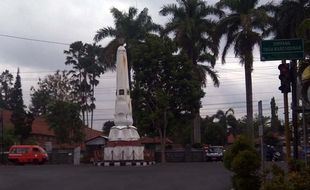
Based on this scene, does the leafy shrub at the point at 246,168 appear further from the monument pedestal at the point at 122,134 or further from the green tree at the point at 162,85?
the green tree at the point at 162,85

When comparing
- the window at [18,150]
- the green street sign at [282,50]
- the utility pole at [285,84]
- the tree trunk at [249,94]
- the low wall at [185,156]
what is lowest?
the low wall at [185,156]

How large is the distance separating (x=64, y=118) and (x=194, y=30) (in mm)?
18496

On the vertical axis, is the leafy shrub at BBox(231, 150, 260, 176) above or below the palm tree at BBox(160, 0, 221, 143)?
below

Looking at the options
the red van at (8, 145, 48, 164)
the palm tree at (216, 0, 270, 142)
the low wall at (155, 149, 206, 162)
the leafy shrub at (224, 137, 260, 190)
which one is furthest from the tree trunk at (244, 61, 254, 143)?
the leafy shrub at (224, 137, 260, 190)

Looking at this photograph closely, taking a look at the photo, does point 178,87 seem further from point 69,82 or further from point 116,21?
point 69,82

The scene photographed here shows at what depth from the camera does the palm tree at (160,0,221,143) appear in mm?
54156

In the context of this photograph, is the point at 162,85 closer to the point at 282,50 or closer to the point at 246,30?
the point at 246,30

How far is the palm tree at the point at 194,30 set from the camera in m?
54.2

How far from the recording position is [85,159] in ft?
176

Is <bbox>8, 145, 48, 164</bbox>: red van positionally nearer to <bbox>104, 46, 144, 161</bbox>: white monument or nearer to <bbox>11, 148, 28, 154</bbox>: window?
<bbox>11, 148, 28, 154</bbox>: window

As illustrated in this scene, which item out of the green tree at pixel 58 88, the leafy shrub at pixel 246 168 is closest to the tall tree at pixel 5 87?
the green tree at pixel 58 88

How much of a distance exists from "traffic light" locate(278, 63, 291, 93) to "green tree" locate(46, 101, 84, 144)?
50464mm

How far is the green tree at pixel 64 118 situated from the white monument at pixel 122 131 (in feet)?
50.3

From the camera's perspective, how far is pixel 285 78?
47.5 ft
